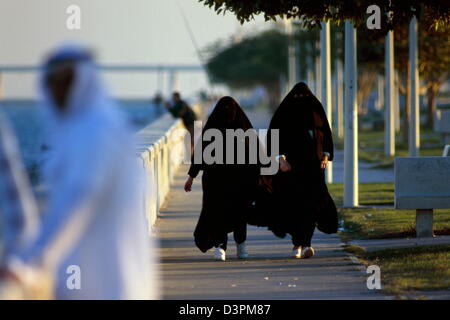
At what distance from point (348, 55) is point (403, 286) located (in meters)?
7.45

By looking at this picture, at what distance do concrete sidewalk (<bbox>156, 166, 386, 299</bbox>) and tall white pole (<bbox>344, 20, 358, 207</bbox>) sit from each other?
2249 millimetres

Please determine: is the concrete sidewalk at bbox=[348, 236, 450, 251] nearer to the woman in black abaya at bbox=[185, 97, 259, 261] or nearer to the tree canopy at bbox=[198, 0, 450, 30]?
the woman in black abaya at bbox=[185, 97, 259, 261]

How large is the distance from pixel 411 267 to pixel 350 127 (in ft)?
19.7

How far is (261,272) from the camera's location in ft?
37.6

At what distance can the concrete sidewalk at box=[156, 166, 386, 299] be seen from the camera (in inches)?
398

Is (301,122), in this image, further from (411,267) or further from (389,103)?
(389,103)

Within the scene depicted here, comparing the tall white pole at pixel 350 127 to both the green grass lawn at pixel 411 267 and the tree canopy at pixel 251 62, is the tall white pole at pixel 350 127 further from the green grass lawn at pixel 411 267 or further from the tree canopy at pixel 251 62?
the tree canopy at pixel 251 62

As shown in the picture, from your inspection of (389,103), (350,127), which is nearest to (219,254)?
(350,127)

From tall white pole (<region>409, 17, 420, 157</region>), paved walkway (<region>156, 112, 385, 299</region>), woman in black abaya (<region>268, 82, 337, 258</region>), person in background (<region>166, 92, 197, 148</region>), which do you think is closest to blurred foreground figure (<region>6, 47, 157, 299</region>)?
paved walkway (<region>156, 112, 385, 299</region>)

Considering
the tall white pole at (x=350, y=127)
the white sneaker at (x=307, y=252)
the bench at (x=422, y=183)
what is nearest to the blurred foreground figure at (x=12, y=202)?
the white sneaker at (x=307, y=252)
